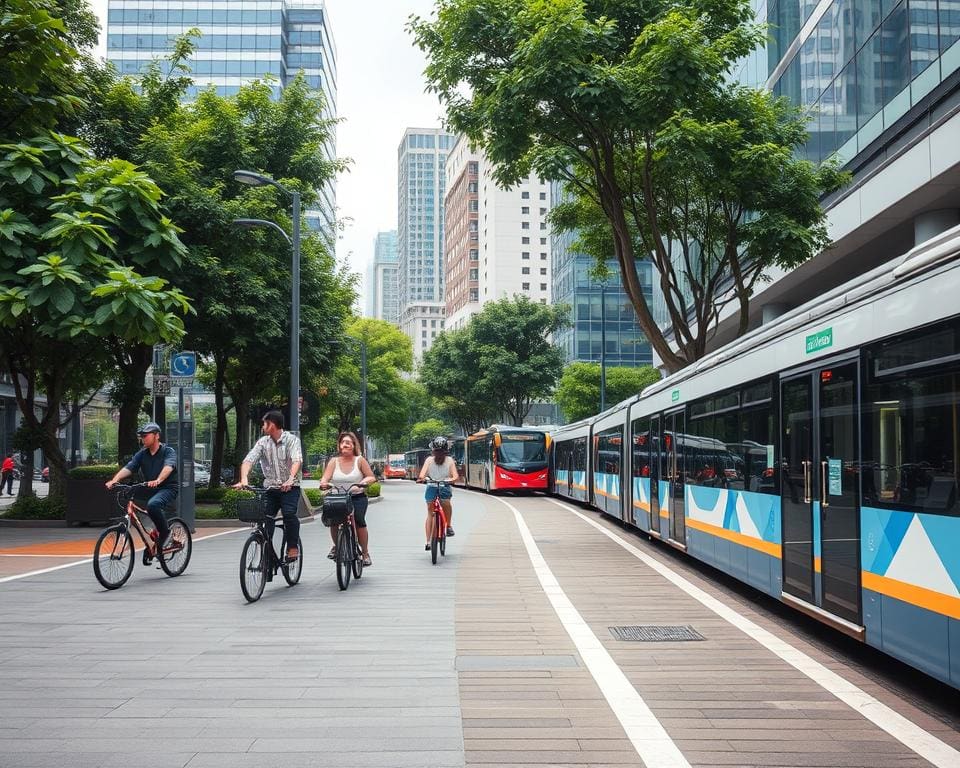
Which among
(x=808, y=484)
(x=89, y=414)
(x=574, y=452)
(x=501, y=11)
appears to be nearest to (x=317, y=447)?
(x=89, y=414)

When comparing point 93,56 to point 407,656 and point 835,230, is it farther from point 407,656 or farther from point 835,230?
point 407,656

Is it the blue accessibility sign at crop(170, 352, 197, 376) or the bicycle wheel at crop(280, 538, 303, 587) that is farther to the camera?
the blue accessibility sign at crop(170, 352, 197, 376)

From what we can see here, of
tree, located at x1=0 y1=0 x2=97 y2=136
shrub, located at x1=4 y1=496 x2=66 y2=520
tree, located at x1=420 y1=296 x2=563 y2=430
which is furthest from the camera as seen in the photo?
tree, located at x1=420 y1=296 x2=563 y2=430

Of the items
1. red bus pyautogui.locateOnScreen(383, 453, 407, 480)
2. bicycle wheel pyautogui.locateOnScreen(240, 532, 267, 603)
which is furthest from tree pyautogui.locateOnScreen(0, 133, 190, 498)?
red bus pyautogui.locateOnScreen(383, 453, 407, 480)

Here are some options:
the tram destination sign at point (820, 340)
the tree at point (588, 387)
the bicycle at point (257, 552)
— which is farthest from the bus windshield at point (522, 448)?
the tram destination sign at point (820, 340)

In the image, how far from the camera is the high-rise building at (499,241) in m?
122

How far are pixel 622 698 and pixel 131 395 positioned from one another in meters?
19.7

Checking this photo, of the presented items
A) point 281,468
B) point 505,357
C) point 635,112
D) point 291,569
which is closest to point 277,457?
point 281,468

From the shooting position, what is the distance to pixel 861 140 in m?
23.8

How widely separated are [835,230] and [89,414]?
47.8 m

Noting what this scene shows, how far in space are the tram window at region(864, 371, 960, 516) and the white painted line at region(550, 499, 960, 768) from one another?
3.75 feet

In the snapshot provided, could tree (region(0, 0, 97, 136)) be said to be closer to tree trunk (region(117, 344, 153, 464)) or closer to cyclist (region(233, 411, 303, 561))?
cyclist (region(233, 411, 303, 561))

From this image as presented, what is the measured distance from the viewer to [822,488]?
26.0 feet

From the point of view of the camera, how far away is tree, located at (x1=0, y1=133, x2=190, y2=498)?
13648 millimetres
